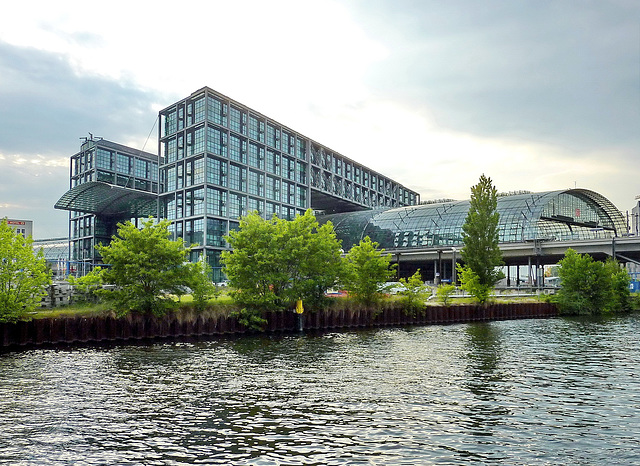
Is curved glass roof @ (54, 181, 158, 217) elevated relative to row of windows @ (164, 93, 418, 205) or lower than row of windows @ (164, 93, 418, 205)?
lower

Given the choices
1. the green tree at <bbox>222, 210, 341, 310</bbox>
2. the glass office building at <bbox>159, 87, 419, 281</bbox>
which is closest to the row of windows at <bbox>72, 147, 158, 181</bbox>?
the glass office building at <bbox>159, 87, 419, 281</bbox>

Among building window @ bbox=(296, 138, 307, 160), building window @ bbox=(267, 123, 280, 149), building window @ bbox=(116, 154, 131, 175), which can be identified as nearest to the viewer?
building window @ bbox=(267, 123, 280, 149)

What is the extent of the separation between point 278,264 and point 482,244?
108 ft

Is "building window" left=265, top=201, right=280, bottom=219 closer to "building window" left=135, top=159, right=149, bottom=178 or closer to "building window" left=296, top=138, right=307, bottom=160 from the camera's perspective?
"building window" left=296, top=138, right=307, bottom=160

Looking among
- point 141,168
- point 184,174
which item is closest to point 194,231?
point 184,174

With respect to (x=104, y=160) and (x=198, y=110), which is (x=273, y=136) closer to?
(x=198, y=110)

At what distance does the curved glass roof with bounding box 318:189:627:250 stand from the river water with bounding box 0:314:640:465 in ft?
276

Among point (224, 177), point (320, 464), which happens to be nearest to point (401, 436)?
point (320, 464)

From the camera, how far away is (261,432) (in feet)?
56.7

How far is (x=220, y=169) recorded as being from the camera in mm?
122062

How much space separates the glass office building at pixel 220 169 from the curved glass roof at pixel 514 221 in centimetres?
2257

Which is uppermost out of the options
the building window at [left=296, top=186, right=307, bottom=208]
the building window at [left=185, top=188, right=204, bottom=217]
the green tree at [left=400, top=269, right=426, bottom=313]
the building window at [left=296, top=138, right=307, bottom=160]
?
the building window at [left=296, top=138, right=307, bottom=160]

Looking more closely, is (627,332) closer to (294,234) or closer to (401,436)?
(294,234)

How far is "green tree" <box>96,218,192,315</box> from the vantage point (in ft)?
136
